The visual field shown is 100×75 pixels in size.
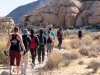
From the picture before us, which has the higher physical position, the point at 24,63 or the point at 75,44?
the point at 24,63

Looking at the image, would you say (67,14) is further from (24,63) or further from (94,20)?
(24,63)

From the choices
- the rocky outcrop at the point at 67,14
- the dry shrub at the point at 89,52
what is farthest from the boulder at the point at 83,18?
the dry shrub at the point at 89,52

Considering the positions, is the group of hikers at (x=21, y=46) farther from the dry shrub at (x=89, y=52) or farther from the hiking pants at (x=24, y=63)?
the dry shrub at (x=89, y=52)

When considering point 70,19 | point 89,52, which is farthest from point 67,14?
point 89,52

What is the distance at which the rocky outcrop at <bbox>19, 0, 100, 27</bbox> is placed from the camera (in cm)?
5850

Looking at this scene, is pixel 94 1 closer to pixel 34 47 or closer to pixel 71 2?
pixel 71 2

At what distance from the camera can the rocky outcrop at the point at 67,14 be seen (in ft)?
192

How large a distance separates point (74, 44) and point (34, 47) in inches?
562

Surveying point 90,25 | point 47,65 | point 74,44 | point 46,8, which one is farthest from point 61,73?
point 46,8

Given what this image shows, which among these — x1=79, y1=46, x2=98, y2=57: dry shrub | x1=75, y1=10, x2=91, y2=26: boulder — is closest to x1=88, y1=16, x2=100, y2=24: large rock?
x1=75, y1=10, x2=91, y2=26: boulder

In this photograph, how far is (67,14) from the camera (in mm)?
59250

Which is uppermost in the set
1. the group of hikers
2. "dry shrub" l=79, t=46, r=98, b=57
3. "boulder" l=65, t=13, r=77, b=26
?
the group of hikers

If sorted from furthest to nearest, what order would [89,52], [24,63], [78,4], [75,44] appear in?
1. [78,4]
2. [75,44]
3. [89,52]
4. [24,63]

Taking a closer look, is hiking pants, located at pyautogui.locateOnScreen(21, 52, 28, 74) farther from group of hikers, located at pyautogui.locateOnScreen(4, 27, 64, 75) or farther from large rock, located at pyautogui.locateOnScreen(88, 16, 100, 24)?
large rock, located at pyautogui.locateOnScreen(88, 16, 100, 24)
